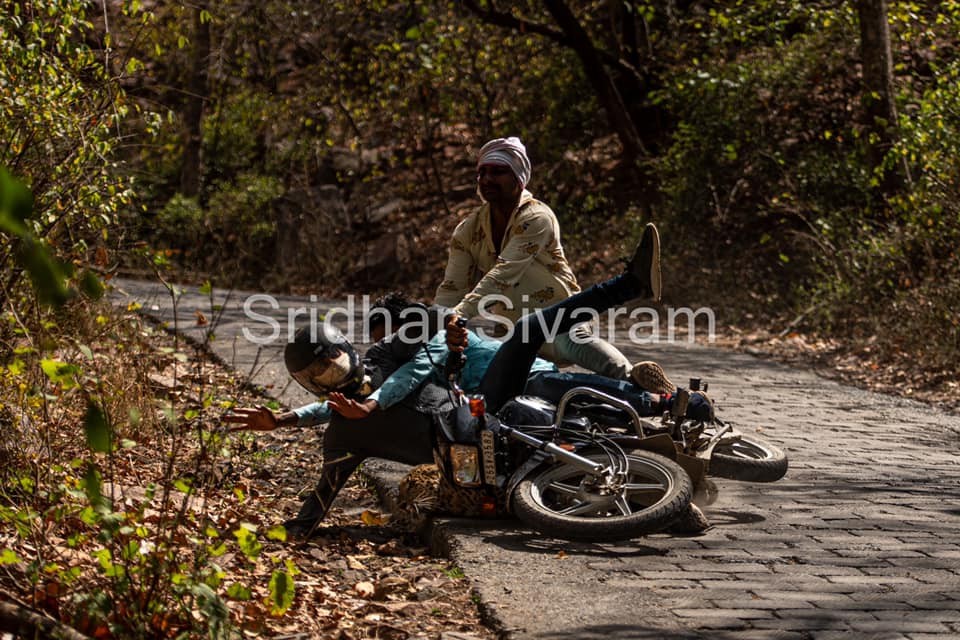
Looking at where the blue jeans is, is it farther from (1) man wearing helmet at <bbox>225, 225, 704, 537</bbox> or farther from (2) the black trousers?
(2) the black trousers

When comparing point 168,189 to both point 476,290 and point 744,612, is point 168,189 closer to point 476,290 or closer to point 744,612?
point 476,290

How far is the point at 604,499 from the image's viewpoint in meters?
5.59

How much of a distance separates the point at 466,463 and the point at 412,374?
0.60m

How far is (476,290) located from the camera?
6.64 m

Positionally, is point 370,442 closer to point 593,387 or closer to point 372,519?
point 372,519

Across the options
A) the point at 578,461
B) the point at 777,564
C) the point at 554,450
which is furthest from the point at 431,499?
the point at 777,564

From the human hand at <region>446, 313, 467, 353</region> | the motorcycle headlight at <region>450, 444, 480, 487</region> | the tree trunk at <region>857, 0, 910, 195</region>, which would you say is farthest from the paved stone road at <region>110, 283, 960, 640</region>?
the tree trunk at <region>857, 0, 910, 195</region>

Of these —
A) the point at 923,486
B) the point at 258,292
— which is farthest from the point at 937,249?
the point at 258,292

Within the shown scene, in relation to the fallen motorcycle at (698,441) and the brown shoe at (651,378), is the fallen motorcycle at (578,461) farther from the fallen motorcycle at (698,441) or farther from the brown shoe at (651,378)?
the brown shoe at (651,378)

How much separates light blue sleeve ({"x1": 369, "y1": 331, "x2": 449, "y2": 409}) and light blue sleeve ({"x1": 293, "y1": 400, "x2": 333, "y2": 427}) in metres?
0.25

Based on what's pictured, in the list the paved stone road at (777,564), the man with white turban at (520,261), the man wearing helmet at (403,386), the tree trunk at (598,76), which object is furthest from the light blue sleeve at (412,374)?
the tree trunk at (598,76)

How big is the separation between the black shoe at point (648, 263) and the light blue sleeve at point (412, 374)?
1066 mm

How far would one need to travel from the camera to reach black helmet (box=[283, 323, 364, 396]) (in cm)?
593

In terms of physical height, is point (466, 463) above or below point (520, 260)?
below
